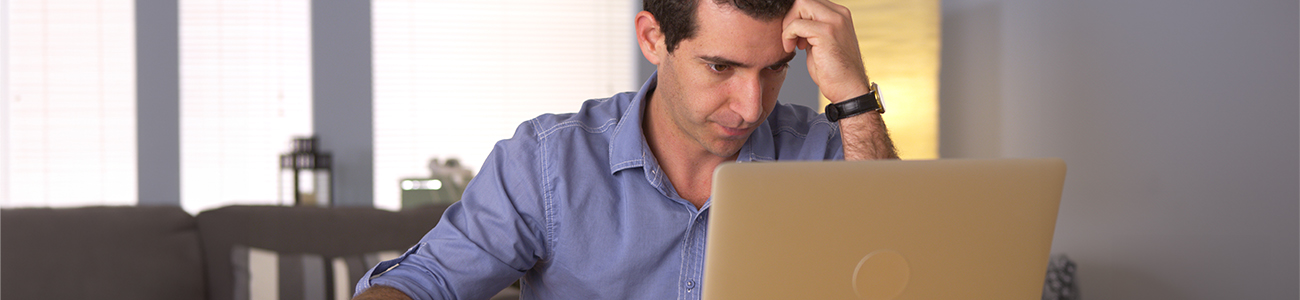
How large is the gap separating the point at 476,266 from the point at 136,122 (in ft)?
11.5

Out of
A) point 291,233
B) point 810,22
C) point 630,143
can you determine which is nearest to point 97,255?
point 291,233

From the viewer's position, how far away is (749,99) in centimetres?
108

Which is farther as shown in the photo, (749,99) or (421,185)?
(421,185)

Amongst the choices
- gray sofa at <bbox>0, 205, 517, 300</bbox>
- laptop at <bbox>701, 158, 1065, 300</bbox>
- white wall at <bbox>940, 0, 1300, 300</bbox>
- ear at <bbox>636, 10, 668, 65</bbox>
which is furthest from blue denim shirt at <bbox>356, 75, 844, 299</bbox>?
white wall at <bbox>940, 0, 1300, 300</bbox>

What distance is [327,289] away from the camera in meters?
2.14

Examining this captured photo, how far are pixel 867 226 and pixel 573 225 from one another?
598 mm

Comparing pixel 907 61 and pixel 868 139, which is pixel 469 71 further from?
pixel 868 139

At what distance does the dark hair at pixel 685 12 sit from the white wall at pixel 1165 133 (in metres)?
1.50

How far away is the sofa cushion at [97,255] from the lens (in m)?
2.04

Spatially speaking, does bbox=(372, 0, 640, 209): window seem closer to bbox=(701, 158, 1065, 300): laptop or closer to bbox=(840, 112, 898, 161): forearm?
bbox=(840, 112, 898, 161): forearm

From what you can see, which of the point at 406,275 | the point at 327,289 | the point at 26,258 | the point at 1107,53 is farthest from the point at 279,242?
the point at 1107,53

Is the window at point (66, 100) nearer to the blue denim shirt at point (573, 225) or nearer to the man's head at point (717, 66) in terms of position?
the blue denim shirt at point (573, 225)

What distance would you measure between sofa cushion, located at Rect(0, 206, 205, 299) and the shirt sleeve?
143 cm

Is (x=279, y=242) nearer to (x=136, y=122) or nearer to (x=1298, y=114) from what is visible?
(x=136, y=122)
